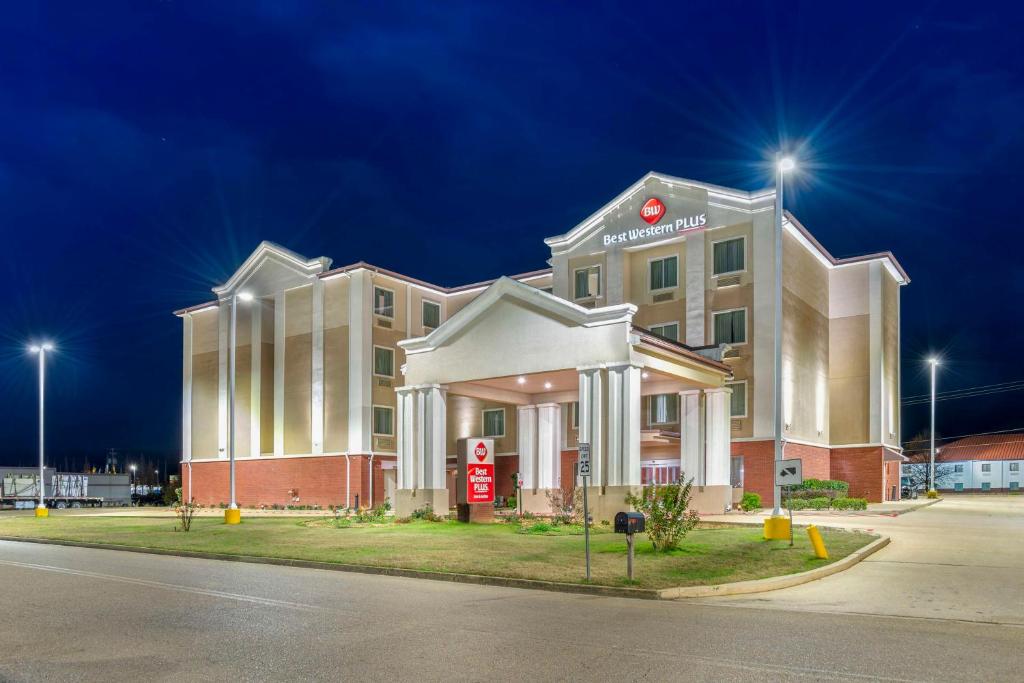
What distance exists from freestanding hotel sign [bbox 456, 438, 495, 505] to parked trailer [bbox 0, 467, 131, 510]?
48389 mm

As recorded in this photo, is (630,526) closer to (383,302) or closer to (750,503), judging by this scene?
(750,503)

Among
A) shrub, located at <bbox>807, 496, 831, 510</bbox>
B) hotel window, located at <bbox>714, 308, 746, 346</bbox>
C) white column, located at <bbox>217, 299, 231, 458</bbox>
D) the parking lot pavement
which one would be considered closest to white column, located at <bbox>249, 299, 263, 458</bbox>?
white column, located at <bbox>217, 299, 231, 458</bbox>

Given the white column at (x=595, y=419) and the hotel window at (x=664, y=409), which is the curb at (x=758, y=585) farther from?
the hotel window at (x=664, y=409)

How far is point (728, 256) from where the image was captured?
132 ft

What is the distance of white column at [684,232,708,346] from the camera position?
40.5 meters

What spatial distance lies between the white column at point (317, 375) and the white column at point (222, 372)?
7.34m

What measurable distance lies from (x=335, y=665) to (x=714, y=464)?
28.2 meters

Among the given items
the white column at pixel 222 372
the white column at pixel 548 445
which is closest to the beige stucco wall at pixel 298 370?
the white column at pixel 222 372

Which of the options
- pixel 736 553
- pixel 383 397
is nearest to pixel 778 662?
pixel 736 553

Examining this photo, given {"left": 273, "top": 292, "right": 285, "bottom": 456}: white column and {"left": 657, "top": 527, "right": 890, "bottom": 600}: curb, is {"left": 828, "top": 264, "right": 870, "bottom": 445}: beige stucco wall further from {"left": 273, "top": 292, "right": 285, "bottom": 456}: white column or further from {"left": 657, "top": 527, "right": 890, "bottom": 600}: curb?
{"left": 273, "top": 292, "right": 285, "bottom": 456}: white column

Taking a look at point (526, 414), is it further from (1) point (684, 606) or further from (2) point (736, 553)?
(1) point (684, 606)

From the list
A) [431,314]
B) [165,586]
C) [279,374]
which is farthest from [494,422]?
[165,586]

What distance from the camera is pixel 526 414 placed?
3816 centimetres

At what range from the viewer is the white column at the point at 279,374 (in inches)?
Answer: 2026
